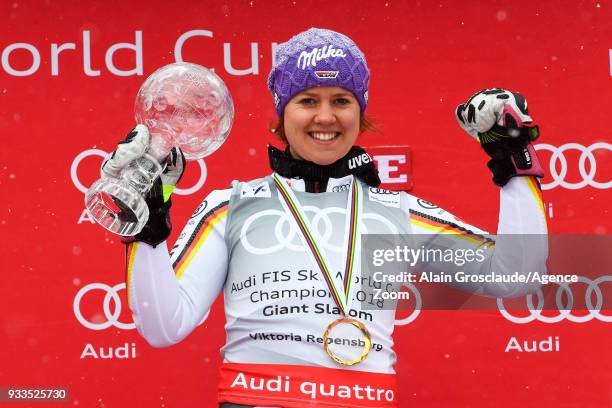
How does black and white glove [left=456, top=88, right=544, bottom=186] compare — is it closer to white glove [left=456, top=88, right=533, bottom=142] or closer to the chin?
white glove [left=456, top=88, right=533, bottom=142]

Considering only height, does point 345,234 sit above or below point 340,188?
below

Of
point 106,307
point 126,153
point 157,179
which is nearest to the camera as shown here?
point 126,153

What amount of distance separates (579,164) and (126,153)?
1.97 meters

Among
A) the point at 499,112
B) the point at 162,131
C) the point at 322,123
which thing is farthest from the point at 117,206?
the point at 499,112

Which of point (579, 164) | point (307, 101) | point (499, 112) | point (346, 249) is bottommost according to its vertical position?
point (346, 249)

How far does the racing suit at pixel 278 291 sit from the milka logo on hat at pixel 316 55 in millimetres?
304

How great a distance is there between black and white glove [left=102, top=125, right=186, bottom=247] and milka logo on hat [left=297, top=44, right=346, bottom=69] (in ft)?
1.69

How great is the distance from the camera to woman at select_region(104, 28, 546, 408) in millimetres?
2330

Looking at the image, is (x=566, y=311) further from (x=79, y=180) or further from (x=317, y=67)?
(x=79, y=180)

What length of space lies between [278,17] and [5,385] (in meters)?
1.60

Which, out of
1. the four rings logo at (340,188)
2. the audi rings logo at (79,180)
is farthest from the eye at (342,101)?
the audi rings logo at (79,180)

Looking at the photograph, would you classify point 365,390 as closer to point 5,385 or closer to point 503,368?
point 503,368

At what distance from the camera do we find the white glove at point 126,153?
6.59ft

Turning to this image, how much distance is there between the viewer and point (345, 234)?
A: 2.48 metres
